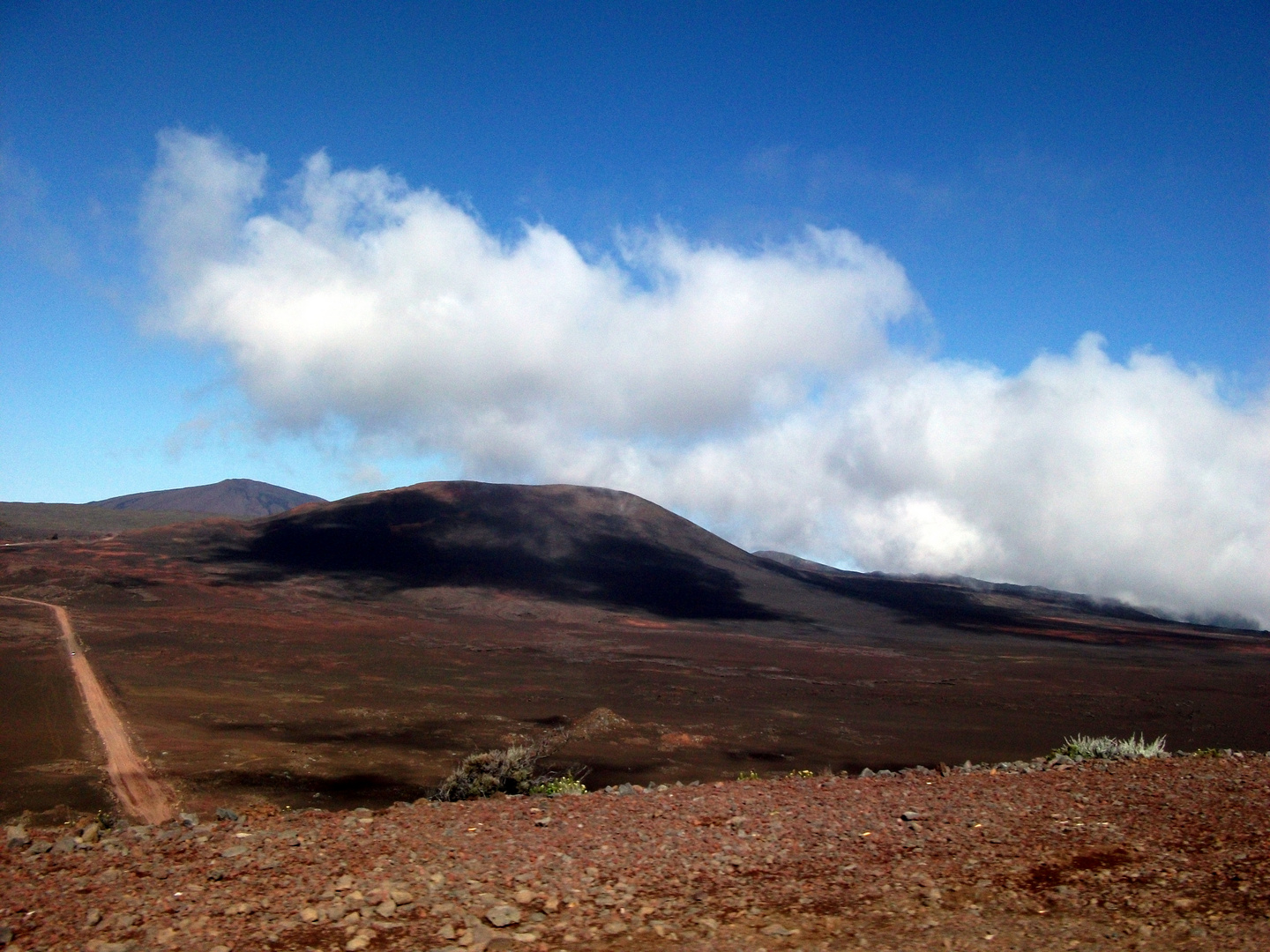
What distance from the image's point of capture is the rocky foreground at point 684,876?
13.8 ft

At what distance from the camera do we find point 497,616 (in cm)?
6038

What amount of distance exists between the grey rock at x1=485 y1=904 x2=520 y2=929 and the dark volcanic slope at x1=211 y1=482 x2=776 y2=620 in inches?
2444

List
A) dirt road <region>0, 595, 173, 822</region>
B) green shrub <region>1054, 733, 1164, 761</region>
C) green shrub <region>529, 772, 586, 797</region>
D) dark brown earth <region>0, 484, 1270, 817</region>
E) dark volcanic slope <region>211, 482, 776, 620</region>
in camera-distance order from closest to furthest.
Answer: green shrub <region>1054, 733, 1164, 761</region>, green shrub <region>529, 772, 586, 797</region>, dirt road <region>0, 595, 173, 822</region>, dark brown earth <region>0, 484, 1270, 817</region>, dark volcanic slope <region>211, 482, 776, 620</region>

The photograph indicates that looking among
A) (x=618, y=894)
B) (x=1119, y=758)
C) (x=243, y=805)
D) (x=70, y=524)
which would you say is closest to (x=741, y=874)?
(x=618, y=894)

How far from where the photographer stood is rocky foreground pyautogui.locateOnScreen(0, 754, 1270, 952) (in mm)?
4215

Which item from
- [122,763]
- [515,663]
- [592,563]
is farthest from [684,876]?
[592,563]

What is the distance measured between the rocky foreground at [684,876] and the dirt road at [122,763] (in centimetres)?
743

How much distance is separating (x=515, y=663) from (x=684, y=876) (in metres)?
33.5

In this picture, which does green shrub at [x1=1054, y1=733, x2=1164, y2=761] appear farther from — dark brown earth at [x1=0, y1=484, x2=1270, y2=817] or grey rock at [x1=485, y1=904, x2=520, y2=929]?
dark brown earth at [x1=0, y1=484, x2=1270, y2=817]

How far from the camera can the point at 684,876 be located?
5.13 metres

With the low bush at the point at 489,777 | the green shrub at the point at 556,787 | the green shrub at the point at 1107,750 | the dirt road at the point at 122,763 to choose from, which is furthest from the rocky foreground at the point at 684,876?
the dirt road at the point at 122,763

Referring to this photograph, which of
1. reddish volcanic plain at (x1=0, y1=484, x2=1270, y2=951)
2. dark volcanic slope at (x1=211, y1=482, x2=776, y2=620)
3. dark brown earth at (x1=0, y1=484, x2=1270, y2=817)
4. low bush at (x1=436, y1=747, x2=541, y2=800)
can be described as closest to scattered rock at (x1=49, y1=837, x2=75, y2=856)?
reddish volcanic plain at (x1=0, y1=484, x2=1270, y2=951)

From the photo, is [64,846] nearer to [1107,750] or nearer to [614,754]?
[1107,750]

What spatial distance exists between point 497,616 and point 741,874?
56.7 metres
